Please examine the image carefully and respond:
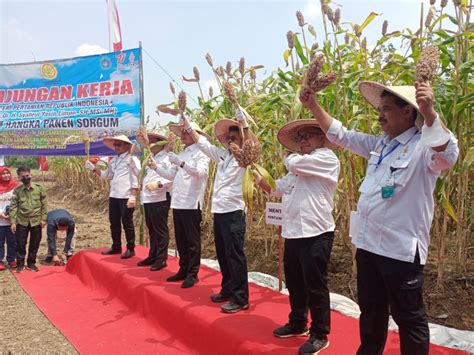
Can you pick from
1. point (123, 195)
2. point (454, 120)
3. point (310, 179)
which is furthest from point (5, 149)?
point (454, 120)

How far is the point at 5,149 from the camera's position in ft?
19.7

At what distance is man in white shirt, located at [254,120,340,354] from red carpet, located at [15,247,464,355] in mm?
114

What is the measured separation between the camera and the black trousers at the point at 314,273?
207 centimetres

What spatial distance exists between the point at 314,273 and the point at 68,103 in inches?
188

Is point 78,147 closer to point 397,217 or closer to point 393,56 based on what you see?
point 393,56

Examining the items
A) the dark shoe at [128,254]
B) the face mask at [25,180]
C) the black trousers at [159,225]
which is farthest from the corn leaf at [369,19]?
the face mask at [25,180]

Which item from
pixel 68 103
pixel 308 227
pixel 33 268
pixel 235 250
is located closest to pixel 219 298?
pixel 235 250

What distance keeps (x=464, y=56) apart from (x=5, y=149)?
5.91 meters

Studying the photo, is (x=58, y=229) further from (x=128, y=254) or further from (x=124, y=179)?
(x=124, y=179)

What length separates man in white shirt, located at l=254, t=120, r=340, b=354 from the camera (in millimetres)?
2076

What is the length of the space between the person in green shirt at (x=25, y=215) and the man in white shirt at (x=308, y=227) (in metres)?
3.58

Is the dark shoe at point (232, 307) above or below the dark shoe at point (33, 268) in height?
above

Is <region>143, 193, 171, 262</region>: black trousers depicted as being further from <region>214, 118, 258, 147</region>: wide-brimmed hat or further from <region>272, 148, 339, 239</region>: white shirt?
<region>272, 148, 339, 239</region>: white shirt

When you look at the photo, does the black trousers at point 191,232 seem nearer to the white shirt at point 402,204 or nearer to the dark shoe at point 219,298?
the dark shoe at point 219,298
